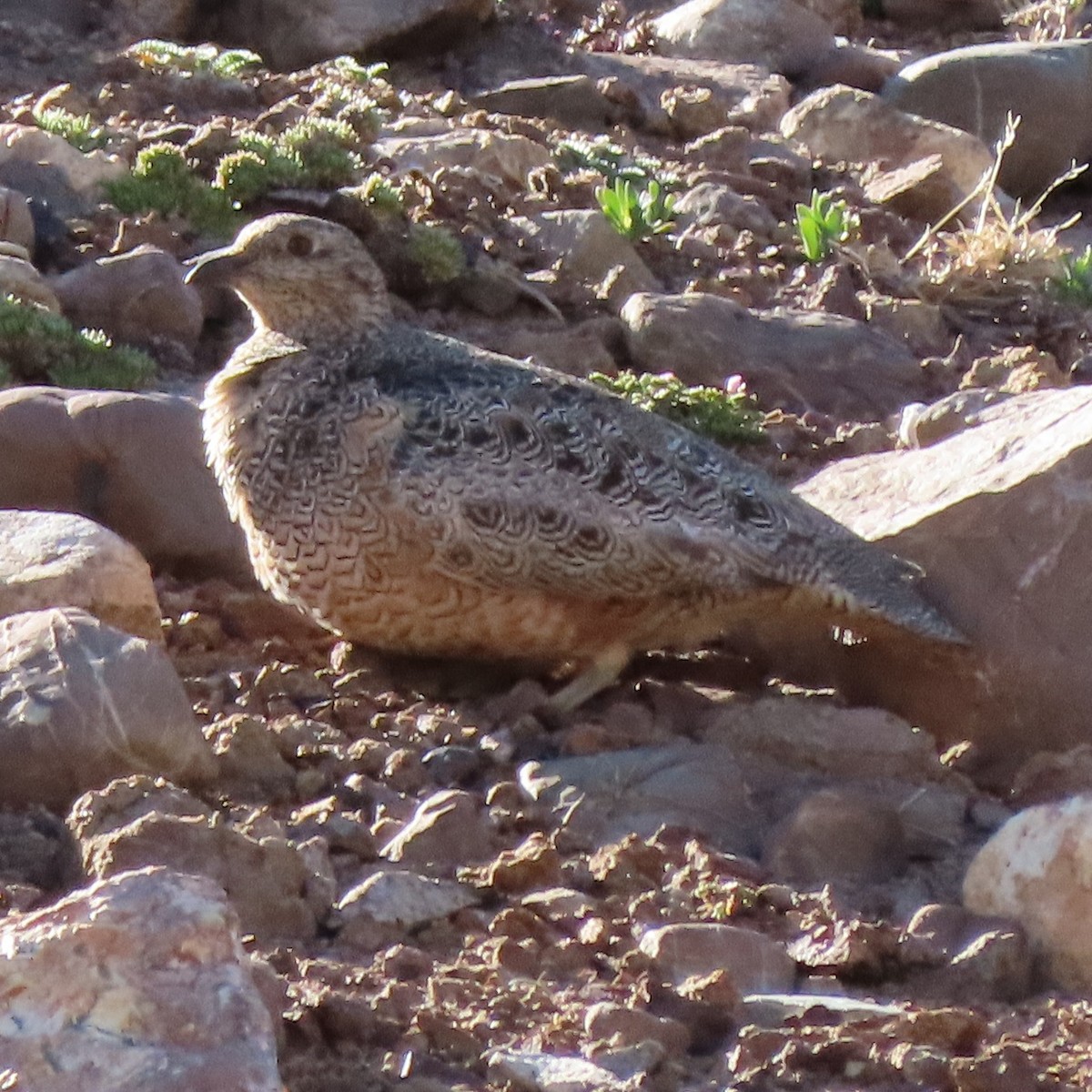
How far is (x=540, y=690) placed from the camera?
7.07 meters

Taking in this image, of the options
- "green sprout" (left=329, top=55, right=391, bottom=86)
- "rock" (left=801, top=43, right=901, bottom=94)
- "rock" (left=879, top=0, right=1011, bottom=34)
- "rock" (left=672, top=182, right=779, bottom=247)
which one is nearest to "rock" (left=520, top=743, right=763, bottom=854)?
"rock" (left=672, top=182, right=779, bottom=247)

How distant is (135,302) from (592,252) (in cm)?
248

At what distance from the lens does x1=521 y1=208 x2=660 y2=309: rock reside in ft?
35.1

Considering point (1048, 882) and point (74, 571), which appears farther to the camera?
point (74, 571)

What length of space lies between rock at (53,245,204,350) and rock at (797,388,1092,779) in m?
3.40

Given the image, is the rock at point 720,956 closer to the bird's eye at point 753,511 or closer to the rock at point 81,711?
the rock at point 81,711

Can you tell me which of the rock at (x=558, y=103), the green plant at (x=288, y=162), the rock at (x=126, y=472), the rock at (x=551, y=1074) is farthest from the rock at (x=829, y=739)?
the rock at (x=558, y=103)

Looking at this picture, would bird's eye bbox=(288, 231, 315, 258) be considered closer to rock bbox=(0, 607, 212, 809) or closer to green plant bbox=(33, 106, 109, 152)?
rock bbox=(0, 607, 212, 809)

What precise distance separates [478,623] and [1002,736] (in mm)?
1599

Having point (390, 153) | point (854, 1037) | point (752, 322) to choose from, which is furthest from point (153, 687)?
point (390, 153)

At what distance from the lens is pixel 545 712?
22.9 ft

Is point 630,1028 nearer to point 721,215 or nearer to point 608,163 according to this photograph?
point 721,215

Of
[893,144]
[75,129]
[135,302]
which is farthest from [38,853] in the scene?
[893,144]

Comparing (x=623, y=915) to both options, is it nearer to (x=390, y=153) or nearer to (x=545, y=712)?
(x=545, y=712)
